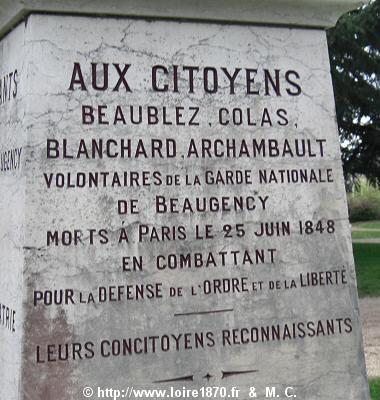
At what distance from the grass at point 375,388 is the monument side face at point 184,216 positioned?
204 centimetres

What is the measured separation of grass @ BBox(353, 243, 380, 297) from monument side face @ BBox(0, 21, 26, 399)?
8.23 meters

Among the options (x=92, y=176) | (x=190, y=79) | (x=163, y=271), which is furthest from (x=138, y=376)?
(x=190, y=79)

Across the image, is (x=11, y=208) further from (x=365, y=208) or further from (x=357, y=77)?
A: (x=365, y=208)

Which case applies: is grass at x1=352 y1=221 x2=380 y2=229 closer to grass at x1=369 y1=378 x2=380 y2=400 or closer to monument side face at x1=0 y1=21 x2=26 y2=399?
grass at x1=369 y1=378 x2=380 y2=400

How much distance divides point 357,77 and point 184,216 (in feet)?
39.8

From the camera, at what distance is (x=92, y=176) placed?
2.45 metres

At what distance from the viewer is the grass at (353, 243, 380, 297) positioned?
33.2ft

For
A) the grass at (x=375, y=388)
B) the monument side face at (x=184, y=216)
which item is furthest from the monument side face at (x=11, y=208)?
the grass at (x=375, y=388)

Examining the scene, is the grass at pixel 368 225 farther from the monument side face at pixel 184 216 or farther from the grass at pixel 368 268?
the monument side face at pixel 184 216

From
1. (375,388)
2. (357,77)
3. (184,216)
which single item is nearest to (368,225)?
(357,77)

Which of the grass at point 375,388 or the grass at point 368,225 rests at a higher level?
the grass at point 368,225

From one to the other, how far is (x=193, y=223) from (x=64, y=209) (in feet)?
1.93

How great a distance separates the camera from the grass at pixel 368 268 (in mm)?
10133

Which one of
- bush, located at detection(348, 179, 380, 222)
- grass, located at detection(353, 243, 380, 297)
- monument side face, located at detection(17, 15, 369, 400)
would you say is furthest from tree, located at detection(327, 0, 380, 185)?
bush, located at detection(348, 179, 380, 222)
